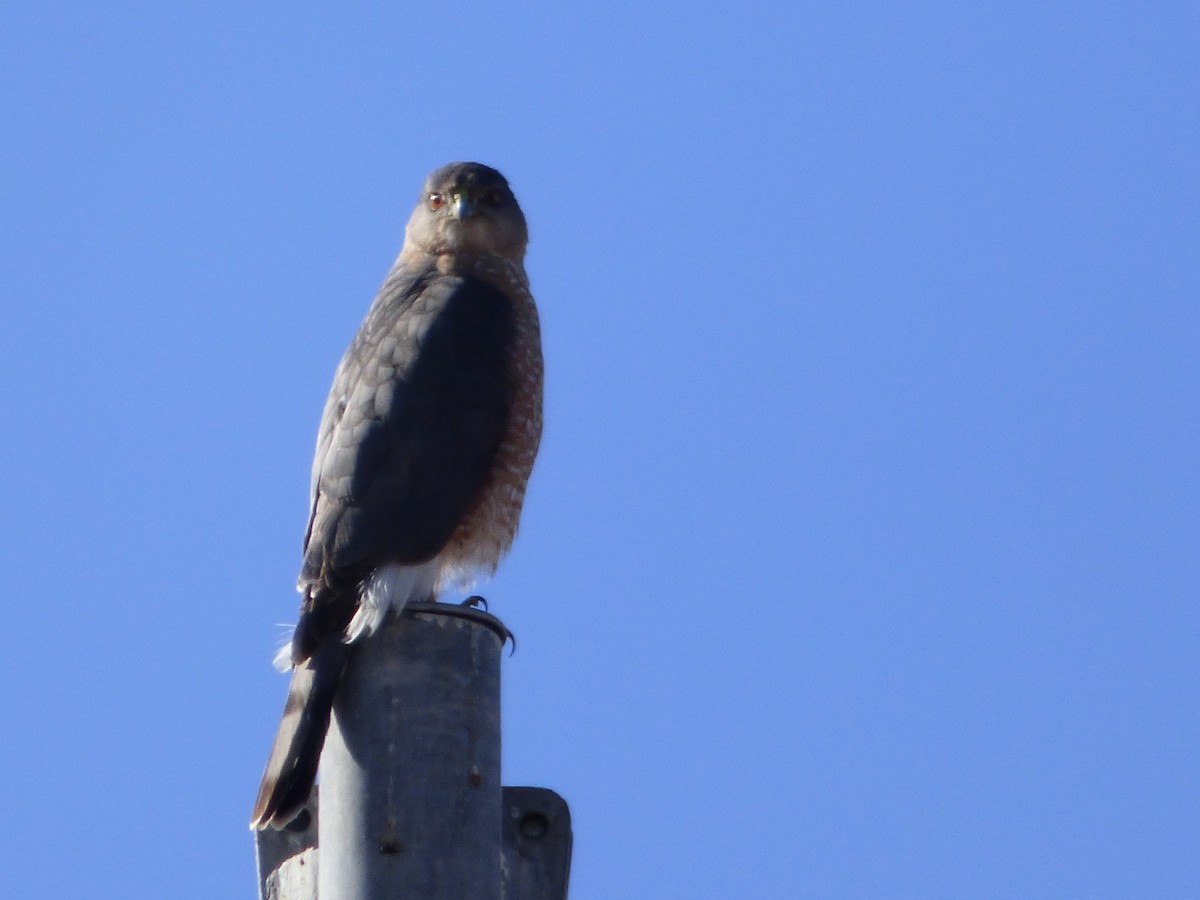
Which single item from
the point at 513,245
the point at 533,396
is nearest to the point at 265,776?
the point at 533,396

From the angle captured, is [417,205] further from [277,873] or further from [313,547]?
[277,873]

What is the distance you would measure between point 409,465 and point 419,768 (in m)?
1.60

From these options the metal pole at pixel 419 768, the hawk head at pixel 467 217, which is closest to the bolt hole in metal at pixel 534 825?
the metal pole at pixel 419 768

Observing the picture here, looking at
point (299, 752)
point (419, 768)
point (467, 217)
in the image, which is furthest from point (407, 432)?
point (419, 768)

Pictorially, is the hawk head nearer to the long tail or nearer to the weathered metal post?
the long tail

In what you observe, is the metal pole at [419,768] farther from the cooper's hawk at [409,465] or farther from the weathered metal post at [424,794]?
the cooper's hawk at [409,465]

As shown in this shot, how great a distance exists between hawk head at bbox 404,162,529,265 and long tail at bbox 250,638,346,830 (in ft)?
8.30

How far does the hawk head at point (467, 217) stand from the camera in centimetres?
586

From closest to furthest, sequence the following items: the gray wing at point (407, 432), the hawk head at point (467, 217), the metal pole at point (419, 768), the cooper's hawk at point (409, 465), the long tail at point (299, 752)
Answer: the metal pole at point (419, 768), the long tail at point (299, 752), the cooper's hawk at point (409, 465), the gray wing at point (407, 432), the hawk head at point (467, 217)

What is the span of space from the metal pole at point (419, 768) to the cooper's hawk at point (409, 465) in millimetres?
314

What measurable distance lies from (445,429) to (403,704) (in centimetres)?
163

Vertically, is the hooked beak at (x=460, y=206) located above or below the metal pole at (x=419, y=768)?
above

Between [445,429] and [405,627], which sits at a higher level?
[445,429]

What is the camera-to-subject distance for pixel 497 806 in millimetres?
3043
